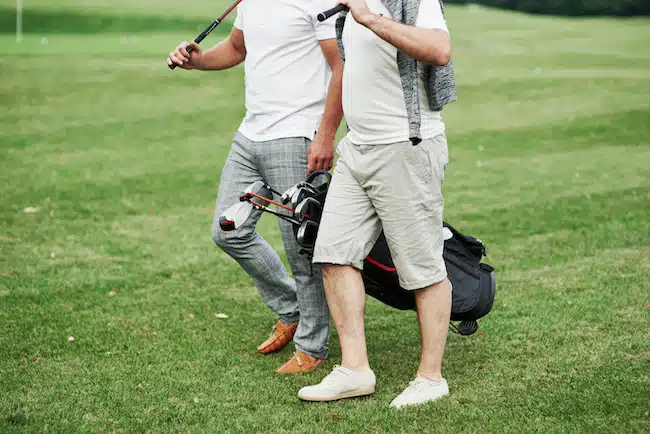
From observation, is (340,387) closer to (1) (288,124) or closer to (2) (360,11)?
(1) (288,124)

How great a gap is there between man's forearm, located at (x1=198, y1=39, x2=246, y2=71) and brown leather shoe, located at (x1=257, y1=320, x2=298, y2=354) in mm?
1532

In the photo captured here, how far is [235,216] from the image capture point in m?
4.81

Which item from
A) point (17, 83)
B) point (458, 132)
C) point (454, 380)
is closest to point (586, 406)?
point (454, 380)

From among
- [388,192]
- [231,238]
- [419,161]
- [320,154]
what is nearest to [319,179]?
[320,154]

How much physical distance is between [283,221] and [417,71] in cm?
130

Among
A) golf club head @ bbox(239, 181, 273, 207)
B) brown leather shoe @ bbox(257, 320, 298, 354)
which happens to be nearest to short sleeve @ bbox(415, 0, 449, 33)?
golf club head @ bbox(239, 181, 273, 207)

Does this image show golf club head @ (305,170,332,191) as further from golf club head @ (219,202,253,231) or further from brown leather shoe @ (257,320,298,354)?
brown leather shoe @ (257,320,298,354)

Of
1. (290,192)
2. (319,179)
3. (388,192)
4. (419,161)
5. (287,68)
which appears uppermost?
(287,68)

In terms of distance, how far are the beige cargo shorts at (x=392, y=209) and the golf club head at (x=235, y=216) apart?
40 centimetres

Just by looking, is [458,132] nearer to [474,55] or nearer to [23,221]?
[23,221]

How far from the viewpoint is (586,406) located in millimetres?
4438

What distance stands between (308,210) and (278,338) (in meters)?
1.06

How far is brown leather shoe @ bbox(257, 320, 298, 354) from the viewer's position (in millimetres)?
5527

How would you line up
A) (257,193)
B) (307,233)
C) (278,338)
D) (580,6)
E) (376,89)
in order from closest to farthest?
(376,89) → (307,233) → (257,193) → (278,338) → (580,6)
